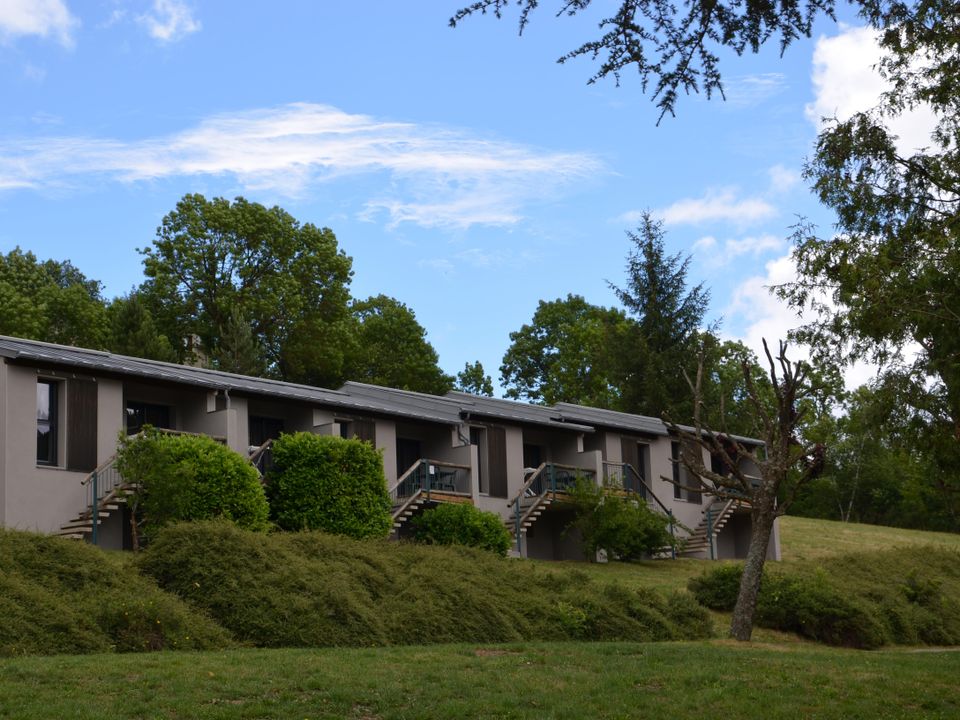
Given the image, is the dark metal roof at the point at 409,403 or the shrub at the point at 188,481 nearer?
the shrub at the point at 188,481

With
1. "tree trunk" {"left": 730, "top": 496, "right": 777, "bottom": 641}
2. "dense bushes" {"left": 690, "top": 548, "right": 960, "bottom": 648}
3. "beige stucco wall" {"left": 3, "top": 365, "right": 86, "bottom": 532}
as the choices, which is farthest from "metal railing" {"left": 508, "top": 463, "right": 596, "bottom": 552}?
"tree trunk" {"left": 730, "top": 496, "right": 777, "bottom": 641}

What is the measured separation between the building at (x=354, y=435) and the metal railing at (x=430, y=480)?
0.04 m

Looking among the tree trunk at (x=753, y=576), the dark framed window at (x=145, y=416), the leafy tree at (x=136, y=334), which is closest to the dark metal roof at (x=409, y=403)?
the dark framed window at (x=145, y=416)

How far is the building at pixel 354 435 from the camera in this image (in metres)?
29.2

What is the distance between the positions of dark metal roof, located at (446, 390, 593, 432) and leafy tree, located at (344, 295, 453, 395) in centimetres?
2117

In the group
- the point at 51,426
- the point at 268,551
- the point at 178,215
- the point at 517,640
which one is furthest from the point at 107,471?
the point at 178,215

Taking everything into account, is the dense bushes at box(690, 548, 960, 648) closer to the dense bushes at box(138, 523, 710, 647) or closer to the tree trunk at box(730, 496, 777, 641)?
the dense bushes at box(138, 523, 710, 647)

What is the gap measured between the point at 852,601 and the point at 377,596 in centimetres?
1158

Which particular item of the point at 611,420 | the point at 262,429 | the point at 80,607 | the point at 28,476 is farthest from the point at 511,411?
the point at 80,607

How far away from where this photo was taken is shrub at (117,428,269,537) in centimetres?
2750

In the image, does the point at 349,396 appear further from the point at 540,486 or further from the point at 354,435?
the point at 540,486

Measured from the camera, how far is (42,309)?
184 ft

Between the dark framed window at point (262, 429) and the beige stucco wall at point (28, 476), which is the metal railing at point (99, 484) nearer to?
the beige stucco wall at point (28, 476)

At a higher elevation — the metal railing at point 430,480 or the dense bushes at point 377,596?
the metal railing at point 430,480
